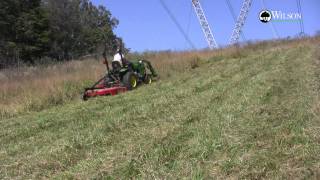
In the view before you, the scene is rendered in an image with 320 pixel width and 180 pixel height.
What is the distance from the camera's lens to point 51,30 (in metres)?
53.5

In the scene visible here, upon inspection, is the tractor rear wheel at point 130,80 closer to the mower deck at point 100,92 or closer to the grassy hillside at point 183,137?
the mower deck at point 100,92

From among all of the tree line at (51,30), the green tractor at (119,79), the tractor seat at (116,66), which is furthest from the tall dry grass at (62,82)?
the tree line at (51,30)

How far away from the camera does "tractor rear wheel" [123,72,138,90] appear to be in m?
17.8

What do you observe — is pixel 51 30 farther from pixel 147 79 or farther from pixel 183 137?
pixel 183 137

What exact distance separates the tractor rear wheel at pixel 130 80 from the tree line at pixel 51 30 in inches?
776

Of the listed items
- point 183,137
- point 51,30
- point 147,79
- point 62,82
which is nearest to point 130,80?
point 147,79

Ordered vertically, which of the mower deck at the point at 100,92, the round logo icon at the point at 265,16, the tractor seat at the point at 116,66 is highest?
the round logo icon at the point at 265,16

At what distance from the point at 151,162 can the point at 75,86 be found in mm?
12165

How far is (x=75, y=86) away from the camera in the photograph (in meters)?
18.6

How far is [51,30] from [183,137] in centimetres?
4687

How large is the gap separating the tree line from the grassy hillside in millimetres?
26149

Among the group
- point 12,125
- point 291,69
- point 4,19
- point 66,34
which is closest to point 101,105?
point 12,125

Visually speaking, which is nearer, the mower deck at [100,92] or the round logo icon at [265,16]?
the mower deck at [100,92]

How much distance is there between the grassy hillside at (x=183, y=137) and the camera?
20.9ft
